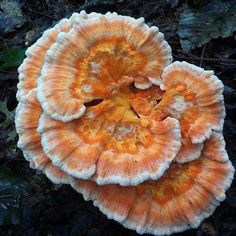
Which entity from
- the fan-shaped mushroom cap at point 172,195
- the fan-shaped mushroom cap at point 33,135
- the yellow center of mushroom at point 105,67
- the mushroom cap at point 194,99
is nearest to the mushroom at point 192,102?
the mushroom cap at point 194,99

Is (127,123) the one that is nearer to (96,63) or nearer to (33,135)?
(96,63)

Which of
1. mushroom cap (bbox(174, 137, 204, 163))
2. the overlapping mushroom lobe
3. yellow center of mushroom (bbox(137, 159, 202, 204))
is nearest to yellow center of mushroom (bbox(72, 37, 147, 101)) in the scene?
the overlapping mushroom lobe

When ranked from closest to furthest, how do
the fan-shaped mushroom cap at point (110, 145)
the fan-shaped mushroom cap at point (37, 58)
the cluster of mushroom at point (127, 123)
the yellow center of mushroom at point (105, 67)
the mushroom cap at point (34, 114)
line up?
the fan-shaped mushroom cap at point (110, 145), the cluster of mushroom at point (127, 123), the yellow center of mushroom at point (105, 67), the mushroom cap at point (34, 114), the fan-shaped mushroom cap at point (37, 58)

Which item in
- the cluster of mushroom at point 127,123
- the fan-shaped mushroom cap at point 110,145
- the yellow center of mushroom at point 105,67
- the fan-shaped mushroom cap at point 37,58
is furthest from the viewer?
the fan-shaped mushroom cap at point 37,58

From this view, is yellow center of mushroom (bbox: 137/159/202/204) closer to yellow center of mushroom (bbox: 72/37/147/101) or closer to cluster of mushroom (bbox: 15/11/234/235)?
cluster of mushroom (bbox: 15/11/234/235)

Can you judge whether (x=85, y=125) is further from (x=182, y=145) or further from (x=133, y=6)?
(x=133, y=6)

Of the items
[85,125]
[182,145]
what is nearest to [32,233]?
[85,125]

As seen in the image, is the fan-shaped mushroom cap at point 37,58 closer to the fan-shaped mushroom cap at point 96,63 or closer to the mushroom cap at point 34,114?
the mushroom cap at point 34,114
